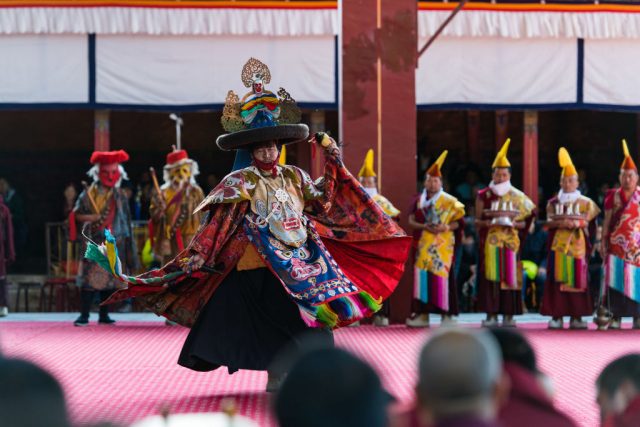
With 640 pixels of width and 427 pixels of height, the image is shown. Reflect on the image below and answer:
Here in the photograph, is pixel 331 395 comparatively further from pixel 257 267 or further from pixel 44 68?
pixel 44 68

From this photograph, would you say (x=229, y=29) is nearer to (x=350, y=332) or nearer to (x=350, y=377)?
(x=350, y=332)

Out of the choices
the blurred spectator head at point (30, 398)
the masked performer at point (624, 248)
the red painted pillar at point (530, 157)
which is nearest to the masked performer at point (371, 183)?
the masked performer at point (624, 248)

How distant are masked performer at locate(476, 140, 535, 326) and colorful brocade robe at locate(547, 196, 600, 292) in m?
0.34

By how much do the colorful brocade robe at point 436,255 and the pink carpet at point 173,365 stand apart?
1.47 feet

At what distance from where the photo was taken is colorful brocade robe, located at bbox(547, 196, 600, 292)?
39.5 ft

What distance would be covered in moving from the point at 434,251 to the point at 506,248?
2.28ft

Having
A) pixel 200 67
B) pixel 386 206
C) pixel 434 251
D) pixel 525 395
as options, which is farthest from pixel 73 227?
pixel 525 395

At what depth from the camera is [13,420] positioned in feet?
7.82

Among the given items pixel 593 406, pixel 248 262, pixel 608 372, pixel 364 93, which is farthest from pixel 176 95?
pixel 608 372

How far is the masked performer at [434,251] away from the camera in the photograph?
12.1 metres

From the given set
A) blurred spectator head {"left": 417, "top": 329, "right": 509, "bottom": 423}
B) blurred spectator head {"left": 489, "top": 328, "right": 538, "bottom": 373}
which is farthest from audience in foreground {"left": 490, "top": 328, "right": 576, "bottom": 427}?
blurred spectator head {"left": 417, "top": 329, "right": 509, "bottom": 423}

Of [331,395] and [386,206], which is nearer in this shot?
[331,395]

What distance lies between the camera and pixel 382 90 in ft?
40.8

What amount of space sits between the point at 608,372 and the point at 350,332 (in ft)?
26.7
